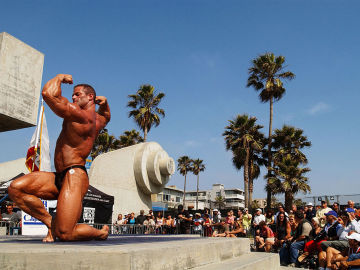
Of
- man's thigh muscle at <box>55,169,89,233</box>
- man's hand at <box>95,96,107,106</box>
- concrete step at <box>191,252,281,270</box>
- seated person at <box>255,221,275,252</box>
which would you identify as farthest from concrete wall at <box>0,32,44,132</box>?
seated person at <box>255,221,275,252</box>

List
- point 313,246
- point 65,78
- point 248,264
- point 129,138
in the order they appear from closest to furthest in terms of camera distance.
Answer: point 248,264 < point 65,78 < point 313,246 < point 129,138

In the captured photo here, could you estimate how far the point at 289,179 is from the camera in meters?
22.3

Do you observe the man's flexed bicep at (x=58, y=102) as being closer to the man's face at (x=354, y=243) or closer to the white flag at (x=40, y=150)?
the man's face at (x=354, y=243)

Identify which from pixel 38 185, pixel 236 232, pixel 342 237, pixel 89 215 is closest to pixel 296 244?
pixel 342 237

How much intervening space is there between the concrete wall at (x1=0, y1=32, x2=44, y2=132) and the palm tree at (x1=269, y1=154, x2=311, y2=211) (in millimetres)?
19262

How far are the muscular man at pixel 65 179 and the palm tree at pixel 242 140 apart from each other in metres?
23.1

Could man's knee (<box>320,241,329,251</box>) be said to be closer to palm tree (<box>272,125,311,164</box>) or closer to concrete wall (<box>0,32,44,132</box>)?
concrete wall (<box>0,32,44,132</box>)

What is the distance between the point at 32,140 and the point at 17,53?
13.2 ft

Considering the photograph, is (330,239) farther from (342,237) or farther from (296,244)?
(296,244)

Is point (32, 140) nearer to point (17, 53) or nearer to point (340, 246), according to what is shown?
point (17, 53)

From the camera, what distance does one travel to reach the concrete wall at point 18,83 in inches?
208

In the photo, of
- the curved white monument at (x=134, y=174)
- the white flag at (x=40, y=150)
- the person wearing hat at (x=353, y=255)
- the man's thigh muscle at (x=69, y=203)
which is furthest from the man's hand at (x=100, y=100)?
the curved white monument at (x=134, y=174)

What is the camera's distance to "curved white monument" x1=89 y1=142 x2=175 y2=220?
14320 mm

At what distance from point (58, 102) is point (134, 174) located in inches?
455
